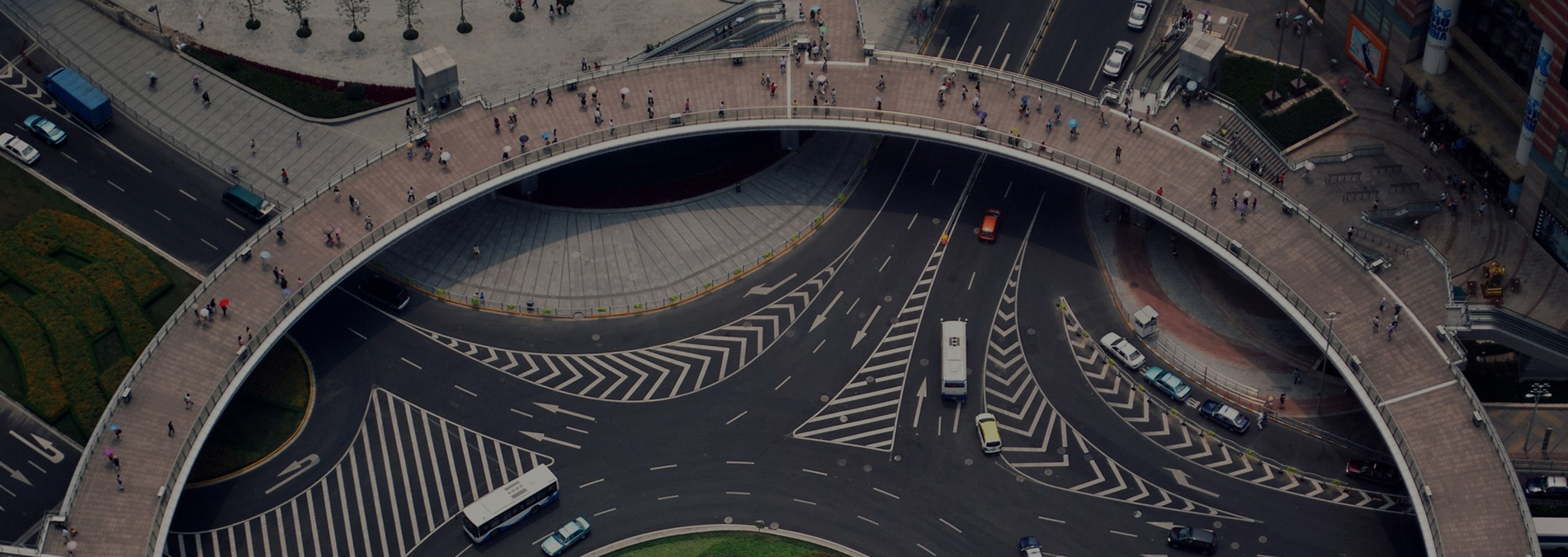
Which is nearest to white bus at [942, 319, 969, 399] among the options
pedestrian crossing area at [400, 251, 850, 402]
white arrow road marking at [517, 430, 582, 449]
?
pedestrian crossing area at [400, 251, 850, 402]

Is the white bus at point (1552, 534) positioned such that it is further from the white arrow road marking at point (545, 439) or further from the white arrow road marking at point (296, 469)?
the white arrow road marking at point (296, 469)

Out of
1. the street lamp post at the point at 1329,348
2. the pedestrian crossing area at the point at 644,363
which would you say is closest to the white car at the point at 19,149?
the pedestrian crossing area at the point at 644,363

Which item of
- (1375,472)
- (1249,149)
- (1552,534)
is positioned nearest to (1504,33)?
(1249,149)

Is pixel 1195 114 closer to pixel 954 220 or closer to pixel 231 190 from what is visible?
pixel 954 220

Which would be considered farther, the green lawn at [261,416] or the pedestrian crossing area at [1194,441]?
the green lawn at [261,416]

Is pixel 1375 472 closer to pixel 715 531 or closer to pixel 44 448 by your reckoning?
pixel 715 531
